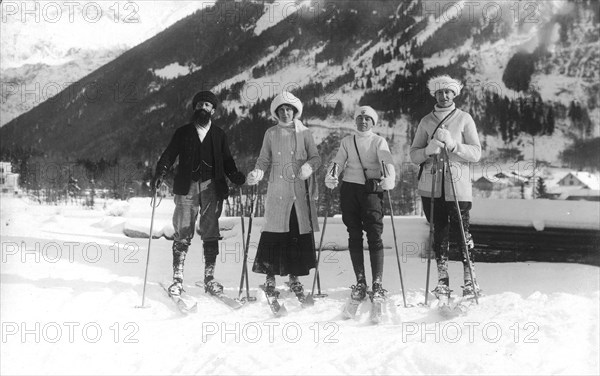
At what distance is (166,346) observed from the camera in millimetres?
3201

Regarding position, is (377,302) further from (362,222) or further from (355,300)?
(362,222)

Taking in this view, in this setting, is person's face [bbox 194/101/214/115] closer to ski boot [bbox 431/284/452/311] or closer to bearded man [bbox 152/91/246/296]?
bearded man [bbox 152/91/246/296]

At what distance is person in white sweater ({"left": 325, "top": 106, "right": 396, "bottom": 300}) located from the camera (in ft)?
11.6

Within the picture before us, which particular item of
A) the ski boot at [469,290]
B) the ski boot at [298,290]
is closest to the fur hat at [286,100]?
the ski boot at [298,290]

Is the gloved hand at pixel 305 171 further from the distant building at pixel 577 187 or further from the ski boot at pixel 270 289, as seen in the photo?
the distant building at pixel 577 187

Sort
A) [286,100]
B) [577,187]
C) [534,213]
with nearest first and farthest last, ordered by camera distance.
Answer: [286,100] → [534,213] → [577,187]

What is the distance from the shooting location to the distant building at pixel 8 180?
193 inches

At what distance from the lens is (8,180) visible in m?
4.95

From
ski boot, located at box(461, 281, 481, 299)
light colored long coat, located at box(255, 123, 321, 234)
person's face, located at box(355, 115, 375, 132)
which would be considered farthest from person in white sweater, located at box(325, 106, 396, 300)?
ski boot, located at box(461, 281, 481, 299)

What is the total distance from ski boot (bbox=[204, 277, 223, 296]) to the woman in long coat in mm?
326

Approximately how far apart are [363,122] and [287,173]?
0.75m

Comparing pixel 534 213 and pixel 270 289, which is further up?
pixel 534 213

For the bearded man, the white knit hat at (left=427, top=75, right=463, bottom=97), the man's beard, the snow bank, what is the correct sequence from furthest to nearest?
the snow bank < the man's beard < the bearded man < the white knit hat at (left=427, top=75, right=463, bottom=97)

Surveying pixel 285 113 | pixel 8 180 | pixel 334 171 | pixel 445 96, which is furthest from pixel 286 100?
pixel 8 180
